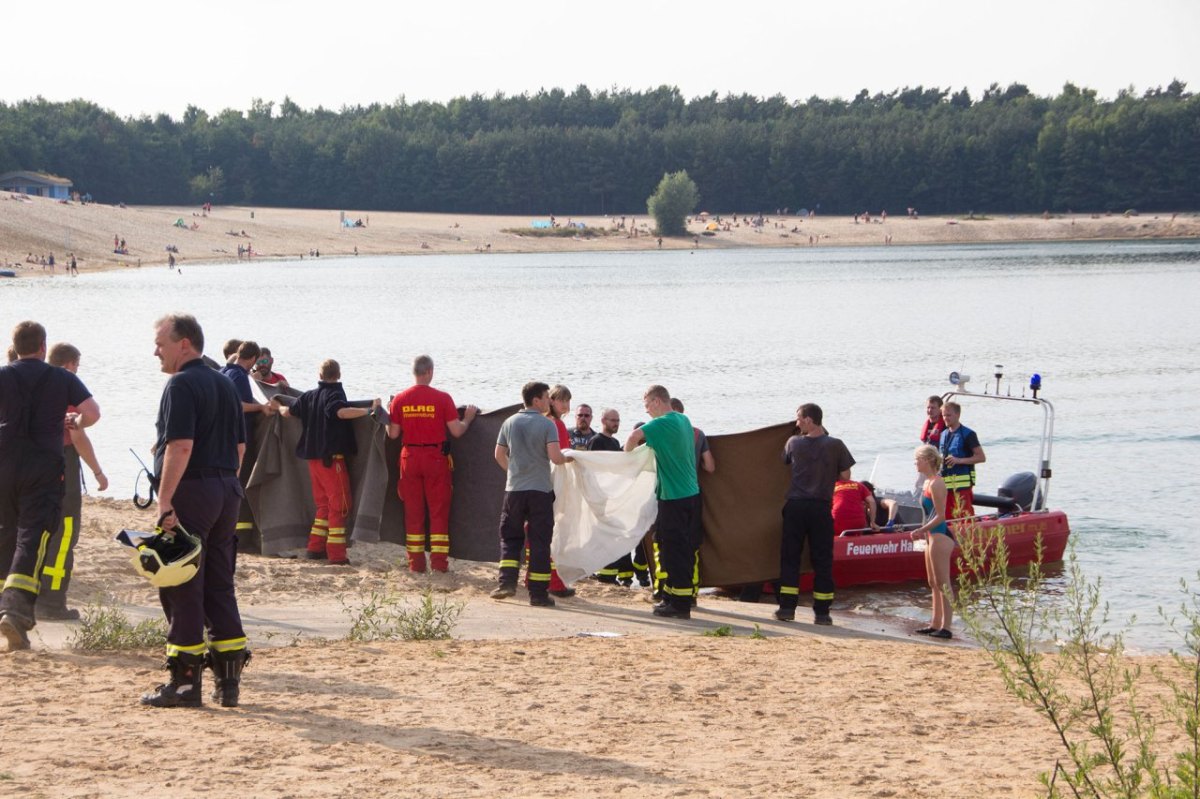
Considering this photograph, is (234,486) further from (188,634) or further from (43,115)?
(43,115)

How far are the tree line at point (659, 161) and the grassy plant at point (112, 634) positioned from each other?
138m

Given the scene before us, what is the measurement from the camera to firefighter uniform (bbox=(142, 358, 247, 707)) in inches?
289

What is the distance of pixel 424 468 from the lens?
12.2 m

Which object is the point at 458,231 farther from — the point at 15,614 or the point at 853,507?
the point at 15,614

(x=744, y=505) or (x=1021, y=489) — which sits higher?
(x=744, y=505)

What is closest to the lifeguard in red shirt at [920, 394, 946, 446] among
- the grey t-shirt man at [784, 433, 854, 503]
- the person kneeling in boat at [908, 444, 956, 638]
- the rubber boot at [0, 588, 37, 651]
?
the person kneeling in boat at [908, 444, 956, 638]

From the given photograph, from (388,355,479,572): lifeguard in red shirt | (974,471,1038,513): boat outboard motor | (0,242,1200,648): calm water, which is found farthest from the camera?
(0,242,1200,648): calm water

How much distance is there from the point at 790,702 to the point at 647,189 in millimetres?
152740

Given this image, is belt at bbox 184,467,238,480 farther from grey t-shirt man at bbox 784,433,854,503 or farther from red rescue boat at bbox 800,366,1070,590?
red rescue boat at bbox 800,366,1070,590

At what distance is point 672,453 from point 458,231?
123 metres

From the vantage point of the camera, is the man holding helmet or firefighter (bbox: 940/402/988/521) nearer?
the man holding helmet

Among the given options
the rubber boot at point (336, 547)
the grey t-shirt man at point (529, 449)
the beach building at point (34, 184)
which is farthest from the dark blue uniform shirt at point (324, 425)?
the beach building at point (34, 184)

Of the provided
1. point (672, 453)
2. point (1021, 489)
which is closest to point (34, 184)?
point (1021, 489)

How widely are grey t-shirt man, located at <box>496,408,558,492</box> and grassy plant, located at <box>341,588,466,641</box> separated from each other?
1257 mm
